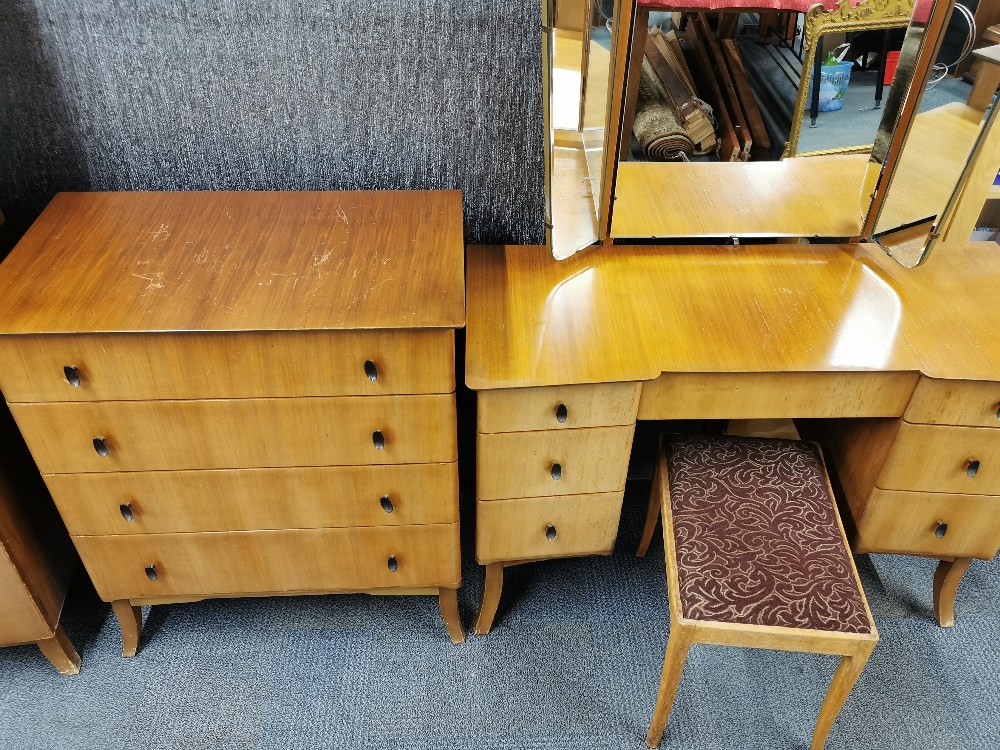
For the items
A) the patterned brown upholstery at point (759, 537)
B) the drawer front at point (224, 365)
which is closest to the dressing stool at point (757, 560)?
the patterned brown upholstery at point (759, 537)

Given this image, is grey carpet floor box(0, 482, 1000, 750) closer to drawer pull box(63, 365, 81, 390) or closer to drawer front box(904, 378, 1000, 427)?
drawer front box(904, 378, 1000, 427)

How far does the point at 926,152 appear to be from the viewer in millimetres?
1606

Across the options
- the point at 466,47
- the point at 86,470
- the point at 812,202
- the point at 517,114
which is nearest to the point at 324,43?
the point at 466,47

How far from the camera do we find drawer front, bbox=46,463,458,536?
1497 mm

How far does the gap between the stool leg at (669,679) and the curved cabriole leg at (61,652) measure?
4.03 feet

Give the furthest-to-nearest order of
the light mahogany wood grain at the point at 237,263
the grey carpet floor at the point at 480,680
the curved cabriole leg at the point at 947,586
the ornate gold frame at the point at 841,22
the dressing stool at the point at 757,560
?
1. the curved cabriole leg at the point at 947,586
2. the grey carpet floor at the point at 480,680
3. the ornate gold frame at the point at 841,22
4. the dressing stool at the point at 757,560
5. the light mahogany wood grain at the point at 237,263

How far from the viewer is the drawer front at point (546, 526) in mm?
1602

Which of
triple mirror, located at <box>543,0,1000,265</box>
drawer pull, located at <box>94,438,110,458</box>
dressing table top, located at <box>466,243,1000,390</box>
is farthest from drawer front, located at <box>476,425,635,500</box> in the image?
drawer pull, located at <box>94,438,110,458</box>

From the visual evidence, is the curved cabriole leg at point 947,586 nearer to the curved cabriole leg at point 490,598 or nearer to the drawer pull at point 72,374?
the curved cabriole leg at point 490,598

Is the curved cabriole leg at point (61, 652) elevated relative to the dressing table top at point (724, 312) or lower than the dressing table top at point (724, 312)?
lower

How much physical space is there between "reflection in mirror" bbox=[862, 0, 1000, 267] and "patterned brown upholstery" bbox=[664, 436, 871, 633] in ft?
1.57

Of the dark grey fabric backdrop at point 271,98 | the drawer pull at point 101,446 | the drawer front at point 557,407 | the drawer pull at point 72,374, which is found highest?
the dark grey fabric backdrop at point 271,98

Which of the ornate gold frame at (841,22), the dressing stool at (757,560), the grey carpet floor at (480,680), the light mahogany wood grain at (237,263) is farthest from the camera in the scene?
the grey carpet floor at (480,680)

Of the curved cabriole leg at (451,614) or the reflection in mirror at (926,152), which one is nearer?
the reflection in mirror at (926,152)
